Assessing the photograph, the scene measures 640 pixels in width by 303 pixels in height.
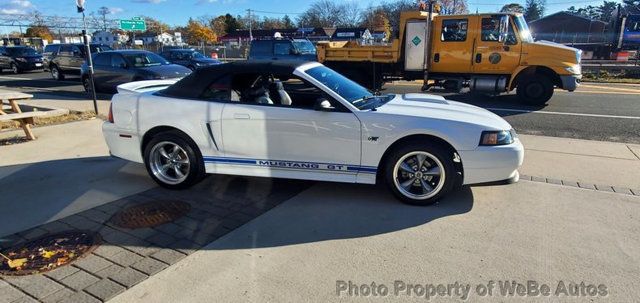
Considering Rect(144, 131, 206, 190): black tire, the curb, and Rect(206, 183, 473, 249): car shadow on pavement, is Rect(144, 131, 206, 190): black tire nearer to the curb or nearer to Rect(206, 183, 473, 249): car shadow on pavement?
Rect(206, 183, 473, 249): car shadow on pavement

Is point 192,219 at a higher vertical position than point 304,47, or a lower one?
lower

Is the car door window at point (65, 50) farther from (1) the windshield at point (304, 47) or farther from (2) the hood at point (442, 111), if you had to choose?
(2) the hood at point (442, 111)

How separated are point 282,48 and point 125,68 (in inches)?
226

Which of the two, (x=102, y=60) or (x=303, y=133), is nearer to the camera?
(x=303, y=133)

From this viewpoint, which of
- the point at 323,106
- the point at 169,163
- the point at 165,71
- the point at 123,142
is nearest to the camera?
the point at 323,106

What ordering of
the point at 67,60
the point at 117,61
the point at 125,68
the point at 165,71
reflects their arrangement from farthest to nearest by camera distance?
1. the point at 67,60
2. the point at 117,61
3. the point at 125,68
4. the point at 165,71

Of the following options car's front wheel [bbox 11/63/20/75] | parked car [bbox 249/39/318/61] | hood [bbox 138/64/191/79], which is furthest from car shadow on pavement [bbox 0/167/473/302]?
car's front wheel [bbox 11/63/20/75]

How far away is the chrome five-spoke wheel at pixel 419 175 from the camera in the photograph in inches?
164

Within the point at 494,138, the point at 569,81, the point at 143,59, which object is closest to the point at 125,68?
the point at 143,59

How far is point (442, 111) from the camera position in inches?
173

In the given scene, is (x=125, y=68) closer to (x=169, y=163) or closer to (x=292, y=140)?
(x=169, y=163)

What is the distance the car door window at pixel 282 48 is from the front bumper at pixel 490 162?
43.3 feet

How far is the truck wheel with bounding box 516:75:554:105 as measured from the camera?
36.1ft

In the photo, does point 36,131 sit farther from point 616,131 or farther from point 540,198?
point 616,131
